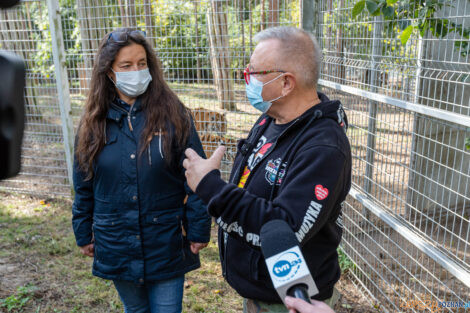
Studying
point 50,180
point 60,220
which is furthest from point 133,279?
point 50,180

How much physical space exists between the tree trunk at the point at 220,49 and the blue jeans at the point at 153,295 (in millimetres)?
2940

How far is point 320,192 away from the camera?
64.8 inches

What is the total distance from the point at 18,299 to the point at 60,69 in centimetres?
305

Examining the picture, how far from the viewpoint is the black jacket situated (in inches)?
64.8

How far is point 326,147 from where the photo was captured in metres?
1.68

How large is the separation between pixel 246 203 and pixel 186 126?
108cm

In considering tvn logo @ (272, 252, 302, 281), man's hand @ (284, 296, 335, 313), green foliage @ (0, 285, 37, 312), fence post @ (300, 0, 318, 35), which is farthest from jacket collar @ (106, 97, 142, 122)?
green foliage @ (0, 285, 37, 312)

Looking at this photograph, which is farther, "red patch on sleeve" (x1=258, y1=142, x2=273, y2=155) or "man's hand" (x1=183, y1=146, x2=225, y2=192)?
"red patch on sleeve" (x1=258, y1=142, x2=273, y2=155)

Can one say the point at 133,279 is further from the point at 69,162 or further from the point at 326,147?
the point at 69,162

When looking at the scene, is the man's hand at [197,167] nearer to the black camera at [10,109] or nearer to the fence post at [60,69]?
the black camera at [10,109]

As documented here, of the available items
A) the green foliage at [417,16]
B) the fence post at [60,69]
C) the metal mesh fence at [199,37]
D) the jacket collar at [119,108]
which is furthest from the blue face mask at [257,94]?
the fence post at [60,69]

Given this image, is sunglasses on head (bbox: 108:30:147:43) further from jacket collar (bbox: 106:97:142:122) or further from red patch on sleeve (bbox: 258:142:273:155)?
red patch on sleeve (bbox: 258:142:273:155)

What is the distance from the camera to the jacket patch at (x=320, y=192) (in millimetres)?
1644

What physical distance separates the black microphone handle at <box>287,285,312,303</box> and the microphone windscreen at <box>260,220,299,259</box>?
0.12 m
